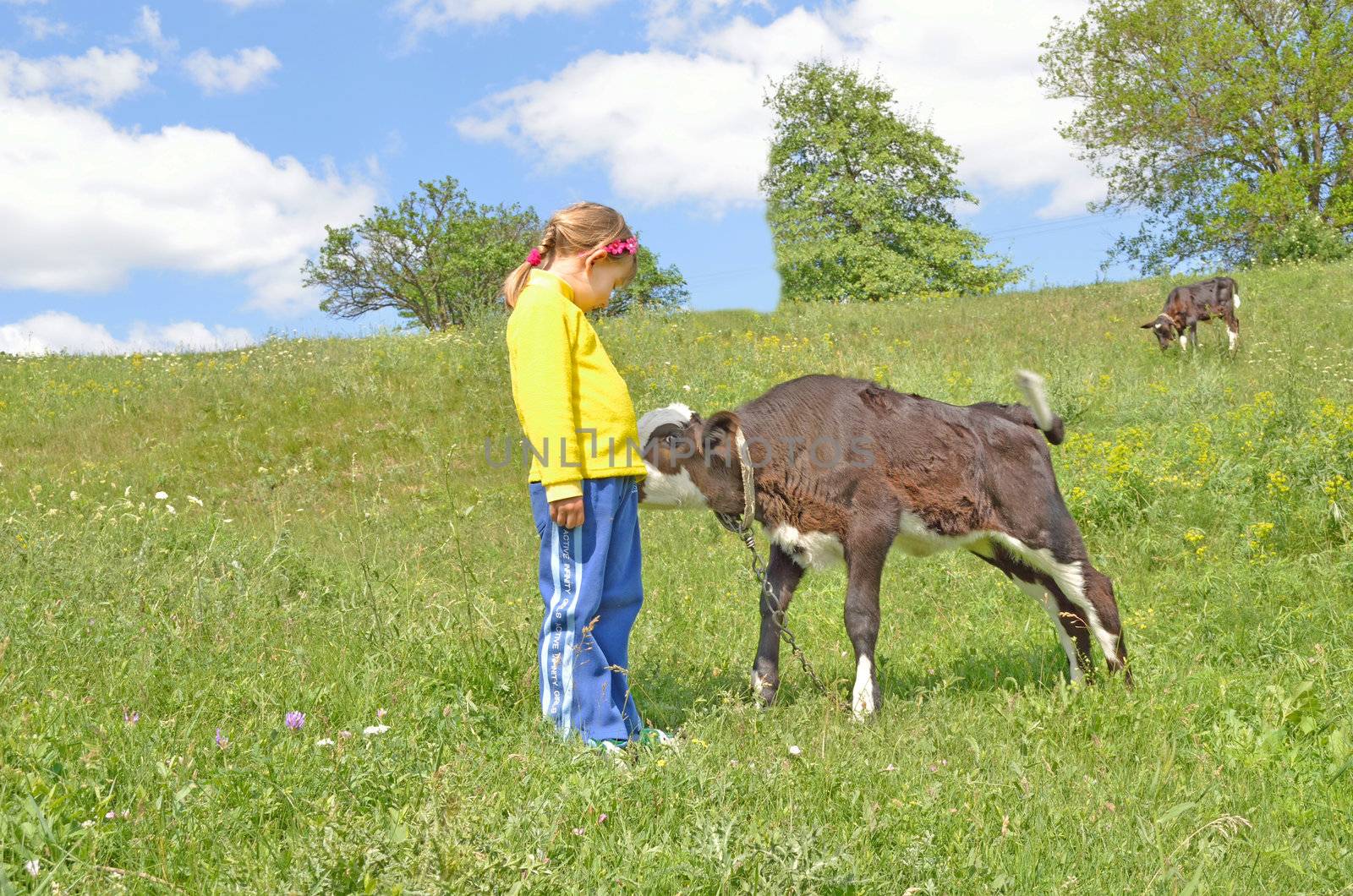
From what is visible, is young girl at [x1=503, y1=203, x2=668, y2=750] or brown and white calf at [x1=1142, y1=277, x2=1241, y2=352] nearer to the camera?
young girl at [x1=503, y1=203, x2=668, y2=750]

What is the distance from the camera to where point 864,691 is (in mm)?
3961

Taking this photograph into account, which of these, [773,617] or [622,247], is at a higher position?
[622,247]

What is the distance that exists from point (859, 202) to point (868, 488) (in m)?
33.0

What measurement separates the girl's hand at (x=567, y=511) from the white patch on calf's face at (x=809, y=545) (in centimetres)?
118

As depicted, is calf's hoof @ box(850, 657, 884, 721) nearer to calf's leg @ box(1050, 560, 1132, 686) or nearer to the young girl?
the young girl

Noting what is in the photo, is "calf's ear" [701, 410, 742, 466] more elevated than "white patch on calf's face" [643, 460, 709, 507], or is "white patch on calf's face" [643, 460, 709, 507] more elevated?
"calf's ear" [701, 410, 742, 466]

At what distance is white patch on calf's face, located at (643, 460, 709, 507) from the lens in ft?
13.4

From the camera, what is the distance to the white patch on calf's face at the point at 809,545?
4.17 metres

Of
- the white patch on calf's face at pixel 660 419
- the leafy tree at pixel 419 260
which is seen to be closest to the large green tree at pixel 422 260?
the leafy tree at pixel 419 260

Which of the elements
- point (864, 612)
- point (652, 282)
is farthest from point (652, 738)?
point (652, 282)

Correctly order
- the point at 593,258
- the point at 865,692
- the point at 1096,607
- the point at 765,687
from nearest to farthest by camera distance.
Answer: the point at 593,258, the point at 865,692, the point at 765,687, the point at 1096,607

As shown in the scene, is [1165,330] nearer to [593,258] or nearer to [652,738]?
[593,258]

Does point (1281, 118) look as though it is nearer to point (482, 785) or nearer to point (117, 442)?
point (117, 442)

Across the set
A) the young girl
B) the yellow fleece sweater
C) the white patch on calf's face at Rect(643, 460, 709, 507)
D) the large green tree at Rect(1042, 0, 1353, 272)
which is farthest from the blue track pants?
the large green tree at Rect(1042, 0, 1353, 272)
